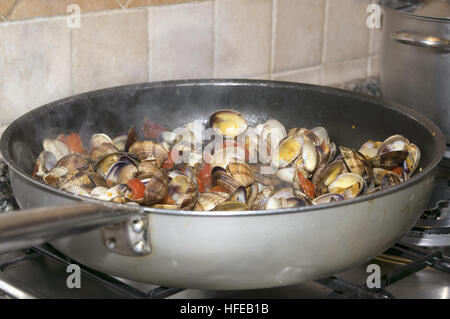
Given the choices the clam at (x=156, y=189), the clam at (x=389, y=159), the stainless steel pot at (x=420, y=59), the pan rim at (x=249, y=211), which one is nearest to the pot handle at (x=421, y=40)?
the stainless steel pot at (x=420, y=59)

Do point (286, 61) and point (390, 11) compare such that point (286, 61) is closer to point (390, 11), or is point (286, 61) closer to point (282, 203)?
point (390, 11)

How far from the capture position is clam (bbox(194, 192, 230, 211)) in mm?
886

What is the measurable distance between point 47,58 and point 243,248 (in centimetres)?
57

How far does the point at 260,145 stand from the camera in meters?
1.11

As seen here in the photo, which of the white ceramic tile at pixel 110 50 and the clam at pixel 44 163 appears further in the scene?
the white ceramic tile at pixel 110 50

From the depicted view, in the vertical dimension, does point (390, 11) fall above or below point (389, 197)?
above

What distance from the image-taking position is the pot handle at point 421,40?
3.74ft

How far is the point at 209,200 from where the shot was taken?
0.89m

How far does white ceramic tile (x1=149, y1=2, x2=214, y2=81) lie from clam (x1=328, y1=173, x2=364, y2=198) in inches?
17.8

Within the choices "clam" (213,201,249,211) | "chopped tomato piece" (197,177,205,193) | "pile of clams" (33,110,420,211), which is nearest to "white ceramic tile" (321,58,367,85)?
"pile of clams" (33,110,420,211)

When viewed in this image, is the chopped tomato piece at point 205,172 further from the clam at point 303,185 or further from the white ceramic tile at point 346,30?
the white ceramic tile at point 346,30

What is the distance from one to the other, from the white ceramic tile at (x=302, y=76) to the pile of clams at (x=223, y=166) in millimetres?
333

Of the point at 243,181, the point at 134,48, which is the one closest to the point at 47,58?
the point at 134,48

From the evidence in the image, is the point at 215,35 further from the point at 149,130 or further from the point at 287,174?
the point at 287,174
